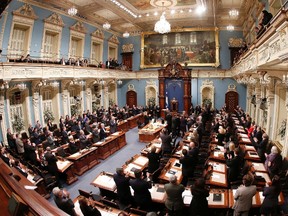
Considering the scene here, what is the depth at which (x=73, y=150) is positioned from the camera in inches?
409

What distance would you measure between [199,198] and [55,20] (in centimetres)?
1508

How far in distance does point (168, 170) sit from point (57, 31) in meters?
13.2

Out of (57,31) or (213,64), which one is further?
(213,64)

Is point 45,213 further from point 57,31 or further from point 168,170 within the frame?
point 57,31

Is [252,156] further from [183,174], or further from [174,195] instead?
[174,195]

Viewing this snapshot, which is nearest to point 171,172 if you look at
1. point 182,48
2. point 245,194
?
point 245,194

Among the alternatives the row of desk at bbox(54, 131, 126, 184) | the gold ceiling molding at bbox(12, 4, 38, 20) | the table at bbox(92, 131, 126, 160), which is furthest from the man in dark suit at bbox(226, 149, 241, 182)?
the gold ceiling molding at bbox(12, 4, 38, 20)

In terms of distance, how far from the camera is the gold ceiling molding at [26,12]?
1254 centimetres

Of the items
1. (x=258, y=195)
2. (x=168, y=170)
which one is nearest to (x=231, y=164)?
(x=258, y=195)

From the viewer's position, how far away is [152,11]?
18438 mm

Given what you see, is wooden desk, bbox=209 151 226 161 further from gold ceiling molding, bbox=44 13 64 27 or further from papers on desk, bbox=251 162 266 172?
gold ceiling molding, bbox=44 13 64 27

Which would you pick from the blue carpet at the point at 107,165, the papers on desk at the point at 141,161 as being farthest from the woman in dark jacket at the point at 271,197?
the blue carpet at the point at 107,165

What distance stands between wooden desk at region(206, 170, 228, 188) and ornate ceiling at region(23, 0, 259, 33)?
466 inches

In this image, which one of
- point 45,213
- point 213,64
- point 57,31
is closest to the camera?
point 45,213
